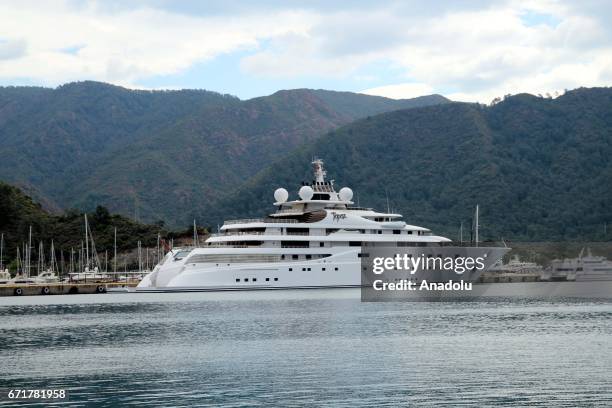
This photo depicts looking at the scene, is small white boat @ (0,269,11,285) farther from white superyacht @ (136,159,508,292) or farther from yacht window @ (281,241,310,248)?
yacht window @ (281,241,310,248)

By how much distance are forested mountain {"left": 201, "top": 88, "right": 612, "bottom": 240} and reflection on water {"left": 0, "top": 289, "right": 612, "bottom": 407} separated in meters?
87.6

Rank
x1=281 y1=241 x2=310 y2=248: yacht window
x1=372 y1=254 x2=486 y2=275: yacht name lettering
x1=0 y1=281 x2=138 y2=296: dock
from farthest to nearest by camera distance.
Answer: x1=0 y1=281 x2=138 y2=296: dock → x1=372 y1=254 x2=486 y2=275: yacht name lettering → x1=281 y1=241 x2=310 y2=248: yacht window

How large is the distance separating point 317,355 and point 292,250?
34359 mm

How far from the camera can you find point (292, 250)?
2638 inches

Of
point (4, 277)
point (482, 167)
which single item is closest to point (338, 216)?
point (4, 277)

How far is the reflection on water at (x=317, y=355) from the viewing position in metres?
25.6

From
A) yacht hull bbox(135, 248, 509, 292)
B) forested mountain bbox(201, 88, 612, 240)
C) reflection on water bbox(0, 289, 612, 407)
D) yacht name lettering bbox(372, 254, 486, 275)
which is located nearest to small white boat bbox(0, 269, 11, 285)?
yacht hull bbox(135, 248, 509, 292)

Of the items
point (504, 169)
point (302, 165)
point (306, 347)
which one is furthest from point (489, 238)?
point (306, 347)

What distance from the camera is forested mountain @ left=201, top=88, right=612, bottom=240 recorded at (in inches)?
5625

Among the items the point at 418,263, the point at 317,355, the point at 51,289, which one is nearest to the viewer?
the point at 317,355

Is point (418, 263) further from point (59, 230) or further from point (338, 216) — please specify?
point (59, 230)

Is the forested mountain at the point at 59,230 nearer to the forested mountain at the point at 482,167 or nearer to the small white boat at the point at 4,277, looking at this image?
the small white boat at the point at 4,277

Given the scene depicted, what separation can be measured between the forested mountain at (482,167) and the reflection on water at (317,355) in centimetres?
8757

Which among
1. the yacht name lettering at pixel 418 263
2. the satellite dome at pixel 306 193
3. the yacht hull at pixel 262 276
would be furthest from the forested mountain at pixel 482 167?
the yacht hull at pixel 262 276
